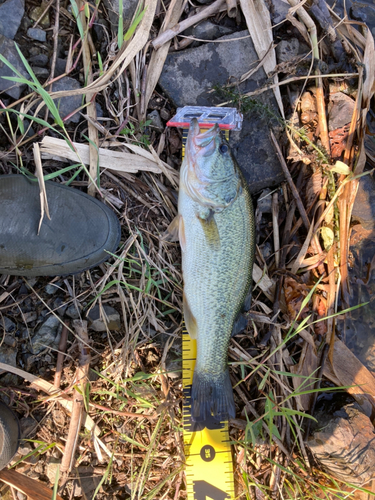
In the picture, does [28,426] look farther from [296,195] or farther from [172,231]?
[296,195]

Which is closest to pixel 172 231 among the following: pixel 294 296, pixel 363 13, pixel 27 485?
pixel 294 296

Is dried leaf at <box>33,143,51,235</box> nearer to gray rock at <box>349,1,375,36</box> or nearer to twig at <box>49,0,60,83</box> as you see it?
twig at <box>49,0,60,83</box>

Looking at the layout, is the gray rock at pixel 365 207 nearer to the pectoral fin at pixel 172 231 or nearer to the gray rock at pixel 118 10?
the pectoral fin at pixel 172 231

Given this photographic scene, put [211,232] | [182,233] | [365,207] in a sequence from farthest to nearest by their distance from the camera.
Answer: [365,207], [182,233], [211,232]

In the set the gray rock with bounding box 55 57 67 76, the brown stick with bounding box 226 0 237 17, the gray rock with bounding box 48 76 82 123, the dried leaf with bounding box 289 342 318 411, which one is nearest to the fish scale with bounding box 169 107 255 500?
the dried leaf with bounding box 289 342 318 411

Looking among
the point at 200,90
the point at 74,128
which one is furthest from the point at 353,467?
the point at 74,128
